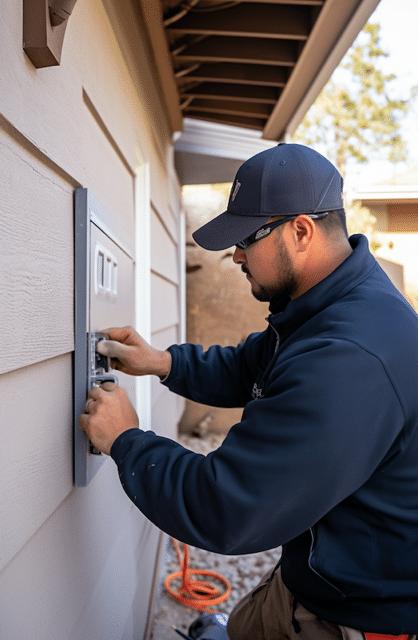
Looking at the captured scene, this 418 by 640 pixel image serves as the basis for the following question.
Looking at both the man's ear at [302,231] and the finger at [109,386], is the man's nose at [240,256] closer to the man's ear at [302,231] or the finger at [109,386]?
the man's ear at [302,231]

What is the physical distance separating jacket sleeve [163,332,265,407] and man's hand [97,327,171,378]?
8cm

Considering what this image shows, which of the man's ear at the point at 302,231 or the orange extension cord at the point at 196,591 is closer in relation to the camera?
the man's ear at the point at 302,231

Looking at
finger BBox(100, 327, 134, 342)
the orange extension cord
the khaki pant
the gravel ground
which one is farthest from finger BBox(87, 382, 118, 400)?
the orange extension cord

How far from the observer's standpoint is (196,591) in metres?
3.12

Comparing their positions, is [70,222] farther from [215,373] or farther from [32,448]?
[215,373]

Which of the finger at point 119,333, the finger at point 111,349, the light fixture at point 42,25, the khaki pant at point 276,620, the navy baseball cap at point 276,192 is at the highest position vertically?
the light fixture at point 42,25

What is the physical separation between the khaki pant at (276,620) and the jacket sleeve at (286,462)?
424 millimetres

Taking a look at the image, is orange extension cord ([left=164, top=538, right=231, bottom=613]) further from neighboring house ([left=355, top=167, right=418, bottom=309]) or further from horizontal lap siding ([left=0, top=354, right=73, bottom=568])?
horizontal lap siding ([left=0, top=354, right=73, bottom=568])

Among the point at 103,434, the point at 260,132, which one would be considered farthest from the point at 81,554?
the point at 260,132

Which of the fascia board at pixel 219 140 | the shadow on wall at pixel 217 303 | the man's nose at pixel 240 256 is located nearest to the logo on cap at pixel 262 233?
the man's nose at pixel 240 256

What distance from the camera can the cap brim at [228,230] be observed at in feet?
4.54

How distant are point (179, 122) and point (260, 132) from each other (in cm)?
78

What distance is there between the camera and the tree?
20.6 feet

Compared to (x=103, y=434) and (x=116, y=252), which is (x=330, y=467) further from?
(x=116, y=252)
